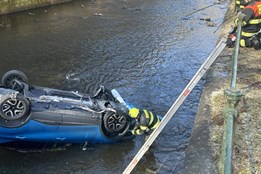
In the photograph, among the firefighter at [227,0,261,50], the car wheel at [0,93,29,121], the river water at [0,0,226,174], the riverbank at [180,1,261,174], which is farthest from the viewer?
the firefighter at [227,0,261,50]

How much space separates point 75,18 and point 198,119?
10.0m

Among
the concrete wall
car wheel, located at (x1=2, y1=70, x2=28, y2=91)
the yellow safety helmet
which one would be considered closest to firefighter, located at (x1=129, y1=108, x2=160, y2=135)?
the yellow safety helmet

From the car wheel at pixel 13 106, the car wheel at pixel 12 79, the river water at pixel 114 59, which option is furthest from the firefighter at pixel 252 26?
the car wheel at pixel 13 106

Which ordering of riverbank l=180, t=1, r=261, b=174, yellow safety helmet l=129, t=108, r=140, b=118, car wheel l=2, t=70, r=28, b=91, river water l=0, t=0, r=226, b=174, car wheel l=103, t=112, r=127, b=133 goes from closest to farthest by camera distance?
riverbank l=180, t=1, r=261, b=174
yellow safety helmet l=129, t=108, r=140, b=118
car wheel l=103, t=112, r=127, b=133
river water l=0, t=0, r=226, b=174
car wheel l=2, t=70, r=28, b=91

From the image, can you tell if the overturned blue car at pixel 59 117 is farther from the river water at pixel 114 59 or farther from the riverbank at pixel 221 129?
the riverbank at pixel 221 129

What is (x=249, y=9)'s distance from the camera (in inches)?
330

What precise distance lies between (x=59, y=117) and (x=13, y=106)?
0.70m

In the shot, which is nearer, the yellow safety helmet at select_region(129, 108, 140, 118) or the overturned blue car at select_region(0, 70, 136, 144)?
the overturned blue car at select_region(0, 70, 136, 144)

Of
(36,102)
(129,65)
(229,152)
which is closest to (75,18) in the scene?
(129,65)

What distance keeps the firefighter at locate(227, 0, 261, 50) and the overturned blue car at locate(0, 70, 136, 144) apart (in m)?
3.74

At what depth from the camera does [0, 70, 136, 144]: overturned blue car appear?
5.29 m

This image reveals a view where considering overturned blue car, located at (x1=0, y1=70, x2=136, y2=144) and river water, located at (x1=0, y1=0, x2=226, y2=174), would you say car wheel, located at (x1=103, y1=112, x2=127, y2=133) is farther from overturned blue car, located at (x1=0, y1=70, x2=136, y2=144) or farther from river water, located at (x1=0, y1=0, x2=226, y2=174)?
river water, located at (x1=0, y1=0, x2=226, y2=174)

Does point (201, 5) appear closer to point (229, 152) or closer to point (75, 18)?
point (75, 18)

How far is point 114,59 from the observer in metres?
10.4
